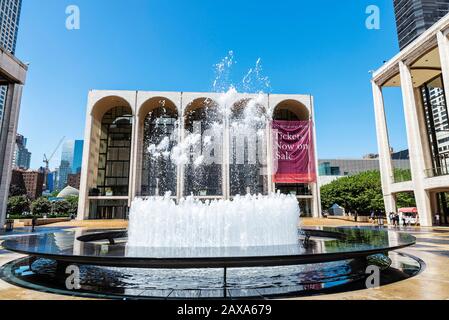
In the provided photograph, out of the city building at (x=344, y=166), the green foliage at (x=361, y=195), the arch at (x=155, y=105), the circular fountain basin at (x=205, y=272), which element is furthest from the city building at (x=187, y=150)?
the city building at (x=344, y=166)

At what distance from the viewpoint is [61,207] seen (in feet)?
177

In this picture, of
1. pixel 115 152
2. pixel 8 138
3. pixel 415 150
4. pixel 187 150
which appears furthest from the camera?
pixel 115 152

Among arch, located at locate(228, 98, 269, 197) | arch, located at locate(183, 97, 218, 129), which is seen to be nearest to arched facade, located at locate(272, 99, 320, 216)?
arch, located at locate(228, 98, 269, 197)

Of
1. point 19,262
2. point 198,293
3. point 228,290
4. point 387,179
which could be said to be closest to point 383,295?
point 228,290

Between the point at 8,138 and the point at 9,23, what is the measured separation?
379 ft

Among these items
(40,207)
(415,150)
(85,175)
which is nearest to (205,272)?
(415,150)

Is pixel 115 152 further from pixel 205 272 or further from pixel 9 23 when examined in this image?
pixel 9 23

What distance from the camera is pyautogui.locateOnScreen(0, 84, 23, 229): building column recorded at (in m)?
22.5

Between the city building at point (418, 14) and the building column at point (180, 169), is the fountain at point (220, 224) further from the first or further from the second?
the city building at point (418, 14)

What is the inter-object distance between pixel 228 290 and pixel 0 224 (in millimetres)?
24951

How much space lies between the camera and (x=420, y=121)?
2962cm

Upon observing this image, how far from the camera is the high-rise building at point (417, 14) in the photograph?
87.9 m

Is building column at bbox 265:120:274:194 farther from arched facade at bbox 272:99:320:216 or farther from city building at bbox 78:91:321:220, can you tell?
arched facade at bbox 272:99:320:216

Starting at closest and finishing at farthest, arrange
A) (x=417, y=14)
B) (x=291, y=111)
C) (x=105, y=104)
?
(x=105, y=104) < (x=291, y=111) < (x=417, y=14)
